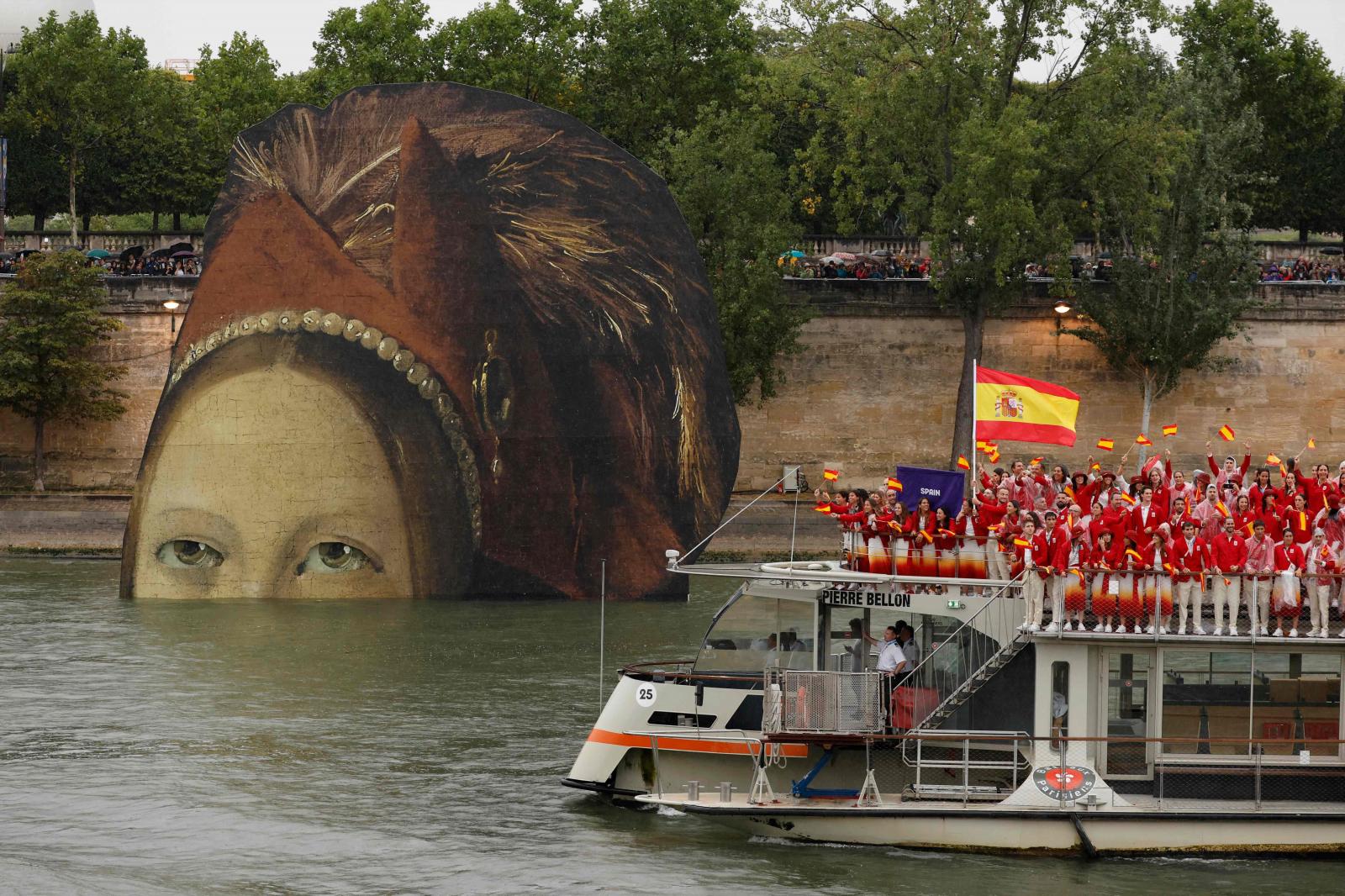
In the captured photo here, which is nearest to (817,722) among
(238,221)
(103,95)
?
(238,221)

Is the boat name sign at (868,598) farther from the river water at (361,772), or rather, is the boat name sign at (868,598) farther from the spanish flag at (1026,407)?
the spanish flag at (1026,407)

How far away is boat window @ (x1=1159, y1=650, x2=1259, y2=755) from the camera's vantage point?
2436 centimetres

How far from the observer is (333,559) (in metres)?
43.6

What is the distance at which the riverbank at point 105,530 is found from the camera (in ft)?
178

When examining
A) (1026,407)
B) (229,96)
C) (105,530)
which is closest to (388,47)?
(229,96)

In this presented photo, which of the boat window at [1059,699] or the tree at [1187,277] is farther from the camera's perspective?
the tree at [1187,277]

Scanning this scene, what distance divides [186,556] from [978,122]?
2354 centimetres

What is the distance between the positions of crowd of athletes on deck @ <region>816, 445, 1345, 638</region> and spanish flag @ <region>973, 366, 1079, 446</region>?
3.38m

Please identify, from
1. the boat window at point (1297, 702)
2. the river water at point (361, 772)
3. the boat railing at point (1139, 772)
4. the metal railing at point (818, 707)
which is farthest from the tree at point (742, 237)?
the boat railing at point (1139, 772)

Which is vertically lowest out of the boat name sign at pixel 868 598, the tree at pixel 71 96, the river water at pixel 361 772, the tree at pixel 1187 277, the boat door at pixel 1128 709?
the river water at pixel 361 772

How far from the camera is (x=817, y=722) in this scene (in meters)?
24.4

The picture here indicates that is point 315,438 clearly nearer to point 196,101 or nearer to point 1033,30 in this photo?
point 1033,30

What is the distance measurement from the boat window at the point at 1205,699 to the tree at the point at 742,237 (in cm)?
3230

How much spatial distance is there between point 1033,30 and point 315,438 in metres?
24.2
